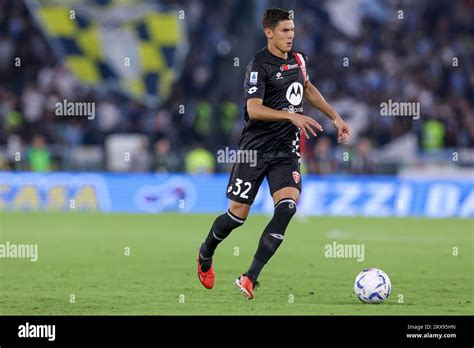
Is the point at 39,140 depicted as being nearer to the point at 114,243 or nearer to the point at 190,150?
the point at 190,150

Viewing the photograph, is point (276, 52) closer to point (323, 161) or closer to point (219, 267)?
point (219, 267)

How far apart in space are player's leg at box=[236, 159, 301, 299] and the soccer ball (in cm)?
81

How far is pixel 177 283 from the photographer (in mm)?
11586

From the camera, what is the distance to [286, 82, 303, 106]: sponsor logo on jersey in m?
10.1

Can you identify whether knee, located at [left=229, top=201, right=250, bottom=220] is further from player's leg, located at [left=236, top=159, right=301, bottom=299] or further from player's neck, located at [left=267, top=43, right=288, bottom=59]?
player's neck, located at [left=267, top=43, right=288, bottom=59]

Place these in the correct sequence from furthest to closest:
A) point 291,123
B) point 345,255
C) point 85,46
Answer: point 85,46 < point 345,255 < point 291,123

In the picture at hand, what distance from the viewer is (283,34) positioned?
392 inches

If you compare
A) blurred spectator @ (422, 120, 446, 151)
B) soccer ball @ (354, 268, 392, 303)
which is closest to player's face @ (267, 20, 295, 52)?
soccer ball @ (354, 268, 392, 303)
